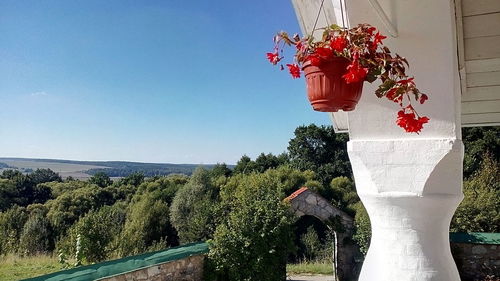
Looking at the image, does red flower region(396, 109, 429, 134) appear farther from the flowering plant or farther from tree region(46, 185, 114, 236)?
tree region(46, 185, 114, 236)

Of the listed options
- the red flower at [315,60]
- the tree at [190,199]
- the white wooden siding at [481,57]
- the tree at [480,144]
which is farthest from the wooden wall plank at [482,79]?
the tree at [480,144]

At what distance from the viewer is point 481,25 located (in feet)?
5.24

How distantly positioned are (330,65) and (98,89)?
591 inches

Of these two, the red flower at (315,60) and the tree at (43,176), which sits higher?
the red flower at (315,60)

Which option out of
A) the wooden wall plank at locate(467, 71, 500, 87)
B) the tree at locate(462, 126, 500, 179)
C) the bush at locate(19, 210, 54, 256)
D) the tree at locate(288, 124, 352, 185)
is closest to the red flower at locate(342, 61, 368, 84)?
the wooden wall plank at locate(467, 71, 500, 87)

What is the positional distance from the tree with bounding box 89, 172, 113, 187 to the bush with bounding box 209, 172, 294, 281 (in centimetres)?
1072

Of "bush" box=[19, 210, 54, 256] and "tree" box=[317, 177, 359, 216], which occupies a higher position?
"tree" box=[317, 177, 359, 216]

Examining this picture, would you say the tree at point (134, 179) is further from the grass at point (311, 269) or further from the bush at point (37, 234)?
the grass at point (311, 269)

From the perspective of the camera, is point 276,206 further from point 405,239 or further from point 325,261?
point 405,239

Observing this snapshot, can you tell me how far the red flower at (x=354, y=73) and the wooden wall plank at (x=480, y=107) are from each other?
2017mm

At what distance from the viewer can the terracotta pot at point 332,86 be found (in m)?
1.04

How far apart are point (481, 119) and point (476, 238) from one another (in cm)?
307

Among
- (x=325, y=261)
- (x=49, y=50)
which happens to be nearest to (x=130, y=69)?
(x=49, y=50)

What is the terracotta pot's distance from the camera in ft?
3.40
